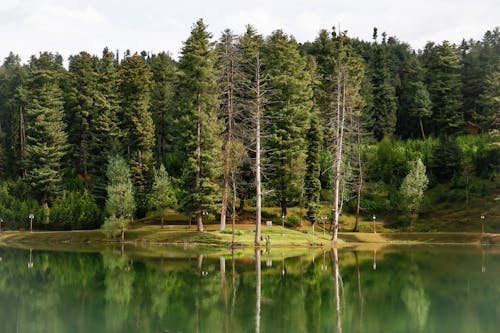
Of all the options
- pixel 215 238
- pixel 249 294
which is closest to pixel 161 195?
pixel 215 238

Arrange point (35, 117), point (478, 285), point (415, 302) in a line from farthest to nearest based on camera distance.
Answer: point (35, 117), point (478, 285), point (415, 302)

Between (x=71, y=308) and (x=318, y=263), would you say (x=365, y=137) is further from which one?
(x=71, y=308)

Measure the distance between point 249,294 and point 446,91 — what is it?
6450 centimetres

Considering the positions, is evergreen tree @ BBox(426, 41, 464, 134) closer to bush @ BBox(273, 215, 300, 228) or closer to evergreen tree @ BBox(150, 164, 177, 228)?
bush @ BBox(273, 215, 300, 228)

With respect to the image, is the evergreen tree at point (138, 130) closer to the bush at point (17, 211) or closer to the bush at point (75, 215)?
the bush at point (75, 215)

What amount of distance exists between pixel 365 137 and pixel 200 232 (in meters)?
34.9

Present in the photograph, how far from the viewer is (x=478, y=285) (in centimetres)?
2634

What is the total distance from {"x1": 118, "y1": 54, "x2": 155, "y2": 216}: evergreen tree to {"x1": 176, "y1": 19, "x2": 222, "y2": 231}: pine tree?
36.8ft

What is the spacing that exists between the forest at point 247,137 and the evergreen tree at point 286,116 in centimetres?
16

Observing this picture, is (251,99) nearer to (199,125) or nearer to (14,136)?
(199,125)

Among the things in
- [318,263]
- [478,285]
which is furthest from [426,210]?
[478,285]

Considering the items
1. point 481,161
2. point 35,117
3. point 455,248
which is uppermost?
point 35,117

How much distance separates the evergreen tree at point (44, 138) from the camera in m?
66.2

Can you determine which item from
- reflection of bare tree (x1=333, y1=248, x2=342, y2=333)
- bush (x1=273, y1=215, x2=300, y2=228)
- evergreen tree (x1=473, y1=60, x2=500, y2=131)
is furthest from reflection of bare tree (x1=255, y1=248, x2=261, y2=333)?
evergreen tree (x1=473, y1=60, x2=500, y2=131)
